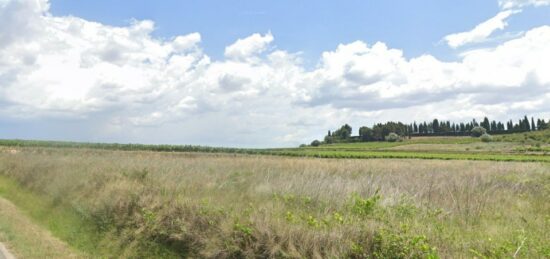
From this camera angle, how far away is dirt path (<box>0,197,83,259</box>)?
8.46 m

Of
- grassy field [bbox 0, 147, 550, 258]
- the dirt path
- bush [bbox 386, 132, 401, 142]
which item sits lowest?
the dirt path

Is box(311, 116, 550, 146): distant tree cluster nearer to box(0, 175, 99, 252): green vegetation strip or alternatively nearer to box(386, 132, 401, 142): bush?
box(386, 132, 401, 142): bush

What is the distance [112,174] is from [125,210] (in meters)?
3.47

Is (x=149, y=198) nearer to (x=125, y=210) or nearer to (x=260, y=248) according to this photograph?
(x=125, y=210)

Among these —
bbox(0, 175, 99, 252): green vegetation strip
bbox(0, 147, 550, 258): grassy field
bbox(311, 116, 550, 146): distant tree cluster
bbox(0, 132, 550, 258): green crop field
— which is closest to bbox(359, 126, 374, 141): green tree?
bbox(311, 116, 550, 146): distant tree cluster

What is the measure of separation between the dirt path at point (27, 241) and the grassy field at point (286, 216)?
1.27 feet

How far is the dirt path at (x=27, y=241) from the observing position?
27.8 feet

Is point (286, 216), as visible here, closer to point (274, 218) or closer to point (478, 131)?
point (274, 218)

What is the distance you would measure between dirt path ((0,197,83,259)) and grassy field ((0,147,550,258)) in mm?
388

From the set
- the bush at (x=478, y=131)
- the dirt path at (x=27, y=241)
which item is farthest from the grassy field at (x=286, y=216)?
the bush at (x=478, y=131)

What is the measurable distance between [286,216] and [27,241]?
23.0ft

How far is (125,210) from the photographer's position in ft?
33.3

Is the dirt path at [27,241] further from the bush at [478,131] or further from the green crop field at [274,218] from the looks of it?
the bush at [478,131]

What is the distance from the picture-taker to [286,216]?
7051 millimetres
